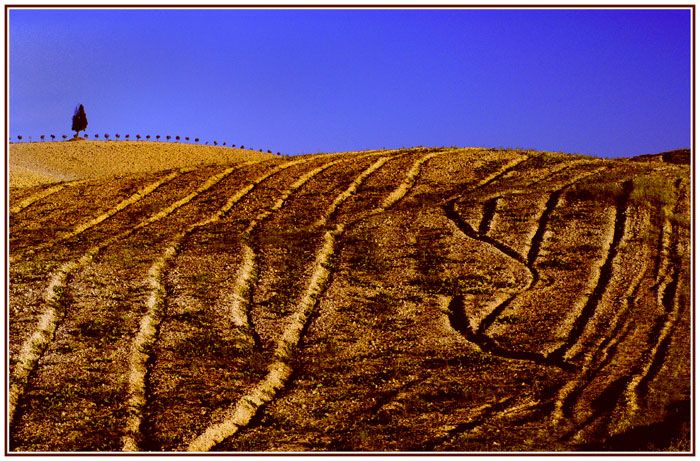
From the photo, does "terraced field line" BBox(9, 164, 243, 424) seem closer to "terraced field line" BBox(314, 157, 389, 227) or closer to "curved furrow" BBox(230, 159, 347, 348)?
"curved furrow" BBox(230, 159, 347, 348)

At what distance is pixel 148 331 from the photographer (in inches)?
590

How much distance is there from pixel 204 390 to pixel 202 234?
6701mm

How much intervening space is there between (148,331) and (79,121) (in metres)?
32.5

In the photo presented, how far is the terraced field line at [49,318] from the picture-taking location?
1344 centimetres

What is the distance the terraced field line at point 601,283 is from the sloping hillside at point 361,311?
0.18 ft

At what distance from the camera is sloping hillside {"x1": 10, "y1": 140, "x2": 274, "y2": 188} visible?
36000 mm

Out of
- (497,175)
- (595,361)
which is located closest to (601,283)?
(595,361)

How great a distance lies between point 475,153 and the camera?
80.4ft

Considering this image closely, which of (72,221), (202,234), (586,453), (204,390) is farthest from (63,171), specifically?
(586,453)

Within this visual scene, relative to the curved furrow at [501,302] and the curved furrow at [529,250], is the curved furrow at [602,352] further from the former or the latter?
the curved furrow at [529,250]

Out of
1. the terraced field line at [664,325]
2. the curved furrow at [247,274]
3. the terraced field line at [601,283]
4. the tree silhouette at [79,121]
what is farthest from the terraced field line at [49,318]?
the tree silhouette at [79,121]

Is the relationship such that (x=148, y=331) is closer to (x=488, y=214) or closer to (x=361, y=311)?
(x=361, y=311)

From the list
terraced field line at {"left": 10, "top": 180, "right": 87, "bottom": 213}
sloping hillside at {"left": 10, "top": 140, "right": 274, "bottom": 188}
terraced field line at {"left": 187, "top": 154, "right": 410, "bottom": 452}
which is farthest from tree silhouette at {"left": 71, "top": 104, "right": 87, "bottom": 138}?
terraced field line at {"left": 187, "top": 154, "right": 410, "bottom": 452}

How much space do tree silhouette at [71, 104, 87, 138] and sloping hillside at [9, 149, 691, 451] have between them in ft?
74.4
